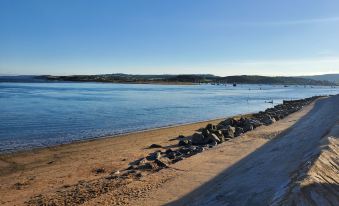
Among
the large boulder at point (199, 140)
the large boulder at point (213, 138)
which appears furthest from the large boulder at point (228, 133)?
the large boulder at point (199, 140)

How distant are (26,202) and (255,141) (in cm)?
905

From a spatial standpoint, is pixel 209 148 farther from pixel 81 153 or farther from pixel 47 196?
pixel 47 196

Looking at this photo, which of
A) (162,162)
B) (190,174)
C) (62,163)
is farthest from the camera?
(62,163)

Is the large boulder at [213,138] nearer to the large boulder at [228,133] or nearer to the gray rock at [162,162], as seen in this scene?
the large boulder at [228,133]

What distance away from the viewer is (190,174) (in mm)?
10695

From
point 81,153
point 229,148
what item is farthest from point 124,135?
point 229,148

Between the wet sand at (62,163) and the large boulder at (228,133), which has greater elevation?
the large boulder at (228,133)

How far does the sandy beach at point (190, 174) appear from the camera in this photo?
7340 millimetres

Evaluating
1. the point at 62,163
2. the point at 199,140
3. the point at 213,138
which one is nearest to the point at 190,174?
the point at 62,163

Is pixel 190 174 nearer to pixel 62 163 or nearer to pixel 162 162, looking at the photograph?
pixel 162 162

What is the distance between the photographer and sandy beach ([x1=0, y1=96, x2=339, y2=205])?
734 centimetres

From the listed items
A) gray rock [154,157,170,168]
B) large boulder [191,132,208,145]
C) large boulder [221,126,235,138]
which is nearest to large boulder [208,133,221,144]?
large boulder [191,132,208,145]

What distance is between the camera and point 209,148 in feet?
47.9

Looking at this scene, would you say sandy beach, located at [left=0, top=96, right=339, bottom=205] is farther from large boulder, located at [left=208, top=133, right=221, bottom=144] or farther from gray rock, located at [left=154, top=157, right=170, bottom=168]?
large boulder, located at [left=208, top=133, right=221, bottom=144]
